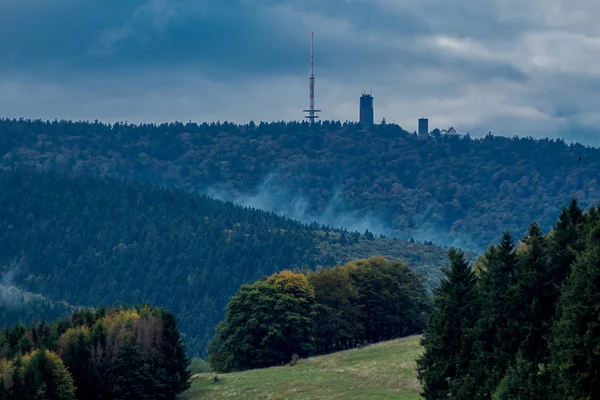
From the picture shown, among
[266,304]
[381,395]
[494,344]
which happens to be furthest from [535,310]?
[266,304]

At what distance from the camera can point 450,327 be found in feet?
291

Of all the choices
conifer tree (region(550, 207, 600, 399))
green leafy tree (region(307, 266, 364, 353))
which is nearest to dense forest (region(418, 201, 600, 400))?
conifer tree (region(550, 207, 600, 399))

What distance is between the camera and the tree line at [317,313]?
13875 cm

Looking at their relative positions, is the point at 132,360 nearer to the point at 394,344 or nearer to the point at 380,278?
the point at 394,344

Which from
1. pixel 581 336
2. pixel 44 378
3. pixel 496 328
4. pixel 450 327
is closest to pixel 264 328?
pixel 44 378

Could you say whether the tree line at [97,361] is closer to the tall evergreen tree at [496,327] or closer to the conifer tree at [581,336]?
the tall evergreen tree at [496,327]

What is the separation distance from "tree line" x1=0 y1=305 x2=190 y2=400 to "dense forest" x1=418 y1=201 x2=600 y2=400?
105ft

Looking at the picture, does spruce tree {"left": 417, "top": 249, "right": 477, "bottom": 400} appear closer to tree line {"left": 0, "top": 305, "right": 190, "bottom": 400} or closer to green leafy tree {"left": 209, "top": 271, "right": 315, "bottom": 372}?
tree line {"left": 0, "top": 305, "right": 190, "bottom": 400}

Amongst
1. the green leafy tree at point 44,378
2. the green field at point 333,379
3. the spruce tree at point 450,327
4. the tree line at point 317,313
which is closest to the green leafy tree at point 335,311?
the tree line at point 317,313

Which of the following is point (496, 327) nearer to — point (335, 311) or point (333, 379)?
point (333, 379)

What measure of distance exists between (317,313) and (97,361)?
37945mm

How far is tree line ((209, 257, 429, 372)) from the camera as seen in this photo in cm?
13875

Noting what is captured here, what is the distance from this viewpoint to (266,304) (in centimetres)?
14062

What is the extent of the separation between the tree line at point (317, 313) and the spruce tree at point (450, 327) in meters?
42.0
